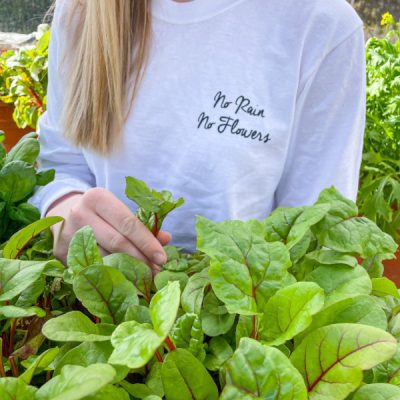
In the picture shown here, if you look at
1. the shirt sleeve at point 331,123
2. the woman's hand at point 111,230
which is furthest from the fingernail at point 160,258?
the shirt sleeve at point 331,123

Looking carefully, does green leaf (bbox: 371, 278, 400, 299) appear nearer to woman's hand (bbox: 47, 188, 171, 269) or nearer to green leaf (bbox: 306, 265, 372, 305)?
green leaf (bbox: 306, 265, 372, 305)

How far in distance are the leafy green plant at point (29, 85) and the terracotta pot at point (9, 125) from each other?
62 mm

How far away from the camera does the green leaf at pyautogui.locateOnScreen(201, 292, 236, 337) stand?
368mm

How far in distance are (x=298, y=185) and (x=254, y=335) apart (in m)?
0.58

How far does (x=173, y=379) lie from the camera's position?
1.04ft

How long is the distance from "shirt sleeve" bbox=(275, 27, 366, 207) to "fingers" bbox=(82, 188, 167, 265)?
0.38 metres

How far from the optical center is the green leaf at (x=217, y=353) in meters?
0.35

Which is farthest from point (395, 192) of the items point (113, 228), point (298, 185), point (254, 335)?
point (254, 335)

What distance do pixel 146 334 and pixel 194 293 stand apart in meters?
0.09

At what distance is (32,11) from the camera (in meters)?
4.20

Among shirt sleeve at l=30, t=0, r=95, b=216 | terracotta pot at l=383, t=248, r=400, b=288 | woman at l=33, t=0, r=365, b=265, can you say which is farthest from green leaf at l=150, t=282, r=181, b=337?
terracotta pot at l=383, t=248, r=400, b=288

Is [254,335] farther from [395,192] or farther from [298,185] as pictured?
[395,192]

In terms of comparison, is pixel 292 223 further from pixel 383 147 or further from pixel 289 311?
pixel 383 147

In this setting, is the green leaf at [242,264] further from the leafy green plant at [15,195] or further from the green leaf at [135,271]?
the leafy green plant at [15,195]
